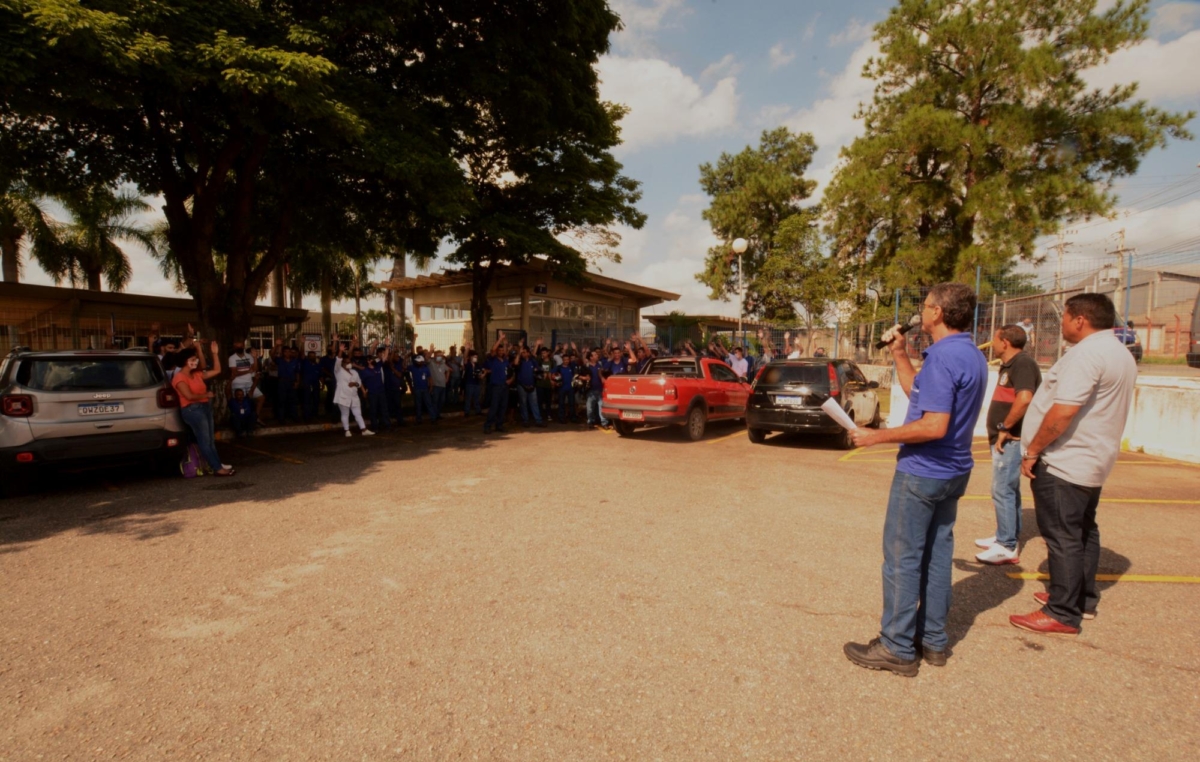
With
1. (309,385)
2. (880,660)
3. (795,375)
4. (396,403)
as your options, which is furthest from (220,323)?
(880,660)

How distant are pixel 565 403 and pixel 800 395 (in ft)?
19.3

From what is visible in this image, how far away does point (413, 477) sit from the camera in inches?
299

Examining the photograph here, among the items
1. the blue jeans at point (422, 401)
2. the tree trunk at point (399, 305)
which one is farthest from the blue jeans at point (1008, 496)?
the tree trunk at point (399, 305)

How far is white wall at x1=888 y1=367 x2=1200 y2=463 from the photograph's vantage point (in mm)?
9070

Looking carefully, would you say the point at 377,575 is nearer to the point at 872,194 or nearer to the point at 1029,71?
the point at 872,194

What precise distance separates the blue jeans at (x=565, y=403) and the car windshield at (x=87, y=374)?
7.84 m

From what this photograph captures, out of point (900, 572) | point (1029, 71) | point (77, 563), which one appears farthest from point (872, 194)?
point (77, 563)

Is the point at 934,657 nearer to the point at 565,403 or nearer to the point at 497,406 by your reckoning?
the point at 497,406

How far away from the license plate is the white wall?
34.0 feet

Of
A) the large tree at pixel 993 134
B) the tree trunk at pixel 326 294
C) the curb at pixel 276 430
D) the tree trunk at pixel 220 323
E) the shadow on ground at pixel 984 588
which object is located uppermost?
the large tree at pixel 993 134

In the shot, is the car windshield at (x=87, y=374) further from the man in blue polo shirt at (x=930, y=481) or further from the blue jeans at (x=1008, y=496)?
the blue jeans at (x=1008, y=496)

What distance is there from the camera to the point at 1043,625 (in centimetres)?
347

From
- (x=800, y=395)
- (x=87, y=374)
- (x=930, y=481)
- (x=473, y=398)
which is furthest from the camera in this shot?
(x=473, y=398)

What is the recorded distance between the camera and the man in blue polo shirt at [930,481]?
292 centimetres
